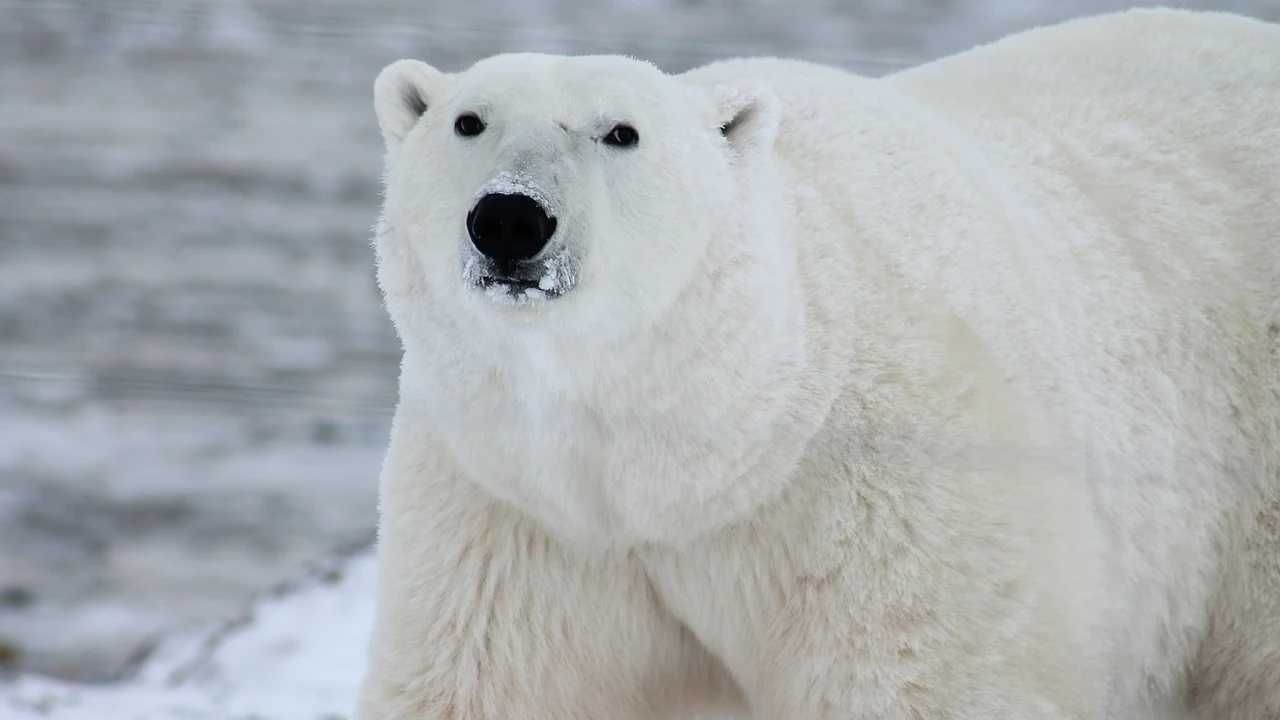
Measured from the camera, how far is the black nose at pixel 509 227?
195 centimetres

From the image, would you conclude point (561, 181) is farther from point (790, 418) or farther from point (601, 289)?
point (790, 418)

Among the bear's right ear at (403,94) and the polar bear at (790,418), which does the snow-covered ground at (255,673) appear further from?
the bear's right ear at (403,94)

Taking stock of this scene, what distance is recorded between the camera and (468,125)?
7.21 ft

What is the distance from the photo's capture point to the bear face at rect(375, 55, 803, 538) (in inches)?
83.2

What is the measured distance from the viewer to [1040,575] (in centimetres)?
229

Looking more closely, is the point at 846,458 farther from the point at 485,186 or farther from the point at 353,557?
the point at 353,557

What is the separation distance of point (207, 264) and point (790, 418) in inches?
137

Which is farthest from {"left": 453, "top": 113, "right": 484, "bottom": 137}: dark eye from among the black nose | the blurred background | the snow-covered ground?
the snow-covered ground

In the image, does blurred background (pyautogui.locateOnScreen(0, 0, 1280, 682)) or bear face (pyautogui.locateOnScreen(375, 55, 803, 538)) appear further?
blurred background (pyautogui.locateOnScreen(0, 0, 1280, 682))

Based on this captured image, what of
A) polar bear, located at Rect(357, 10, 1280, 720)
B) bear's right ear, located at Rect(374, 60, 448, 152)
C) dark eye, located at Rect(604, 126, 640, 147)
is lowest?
polar bear, located at Rect(357, 10, 1280, 720)

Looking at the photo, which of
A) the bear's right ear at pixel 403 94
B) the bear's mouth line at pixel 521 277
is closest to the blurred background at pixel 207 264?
the bear's right ear at pixel 403 94

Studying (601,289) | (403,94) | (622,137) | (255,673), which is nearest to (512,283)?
(601,289)

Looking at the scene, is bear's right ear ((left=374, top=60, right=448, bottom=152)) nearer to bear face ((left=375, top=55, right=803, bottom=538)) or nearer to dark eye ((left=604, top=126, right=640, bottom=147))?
bear face ((left=375, top=55, right=803, bottom=538))

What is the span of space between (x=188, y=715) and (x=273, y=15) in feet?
7.68
